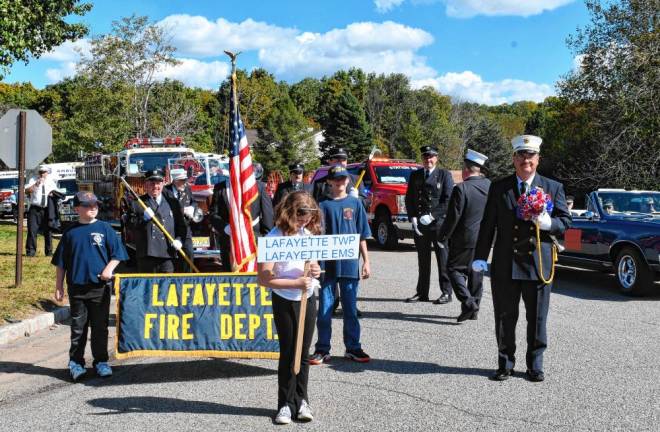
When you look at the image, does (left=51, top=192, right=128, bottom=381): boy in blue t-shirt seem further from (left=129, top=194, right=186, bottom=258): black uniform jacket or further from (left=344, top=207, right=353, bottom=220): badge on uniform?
(left=344, top=207, right=353, bottom=220): badge on uniform

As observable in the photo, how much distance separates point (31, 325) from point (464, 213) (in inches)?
209

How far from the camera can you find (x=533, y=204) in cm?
565

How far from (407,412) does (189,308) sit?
2370 millimetres

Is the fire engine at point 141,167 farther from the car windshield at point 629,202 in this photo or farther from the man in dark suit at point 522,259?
the man in dark suit at point 522,259

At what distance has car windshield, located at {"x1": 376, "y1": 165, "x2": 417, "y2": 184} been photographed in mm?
17969

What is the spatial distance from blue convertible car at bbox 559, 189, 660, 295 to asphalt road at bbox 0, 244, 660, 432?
1925 mm

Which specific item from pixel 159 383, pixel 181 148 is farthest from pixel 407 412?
pixel 181 148

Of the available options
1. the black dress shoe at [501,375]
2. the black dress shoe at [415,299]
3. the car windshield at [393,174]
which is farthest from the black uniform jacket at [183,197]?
the car windshield at [393,174]

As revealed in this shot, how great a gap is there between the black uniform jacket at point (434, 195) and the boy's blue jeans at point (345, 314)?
3.12 metres

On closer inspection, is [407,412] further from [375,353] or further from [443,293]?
[443,293]

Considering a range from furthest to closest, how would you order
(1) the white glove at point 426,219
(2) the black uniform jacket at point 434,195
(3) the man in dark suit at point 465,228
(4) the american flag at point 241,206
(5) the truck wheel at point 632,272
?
(5) the truck wheel at point 632,272 → (2) the black uniform jacket at point 434,195 → (1) the white glove at point 426,219 → (3) the man in dark suit at point 465,228 → (4) the american flag at point 241,206

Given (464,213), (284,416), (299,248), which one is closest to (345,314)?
(284,416)

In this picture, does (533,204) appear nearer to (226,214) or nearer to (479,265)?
(479,265)

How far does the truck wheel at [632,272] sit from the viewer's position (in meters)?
10.0
